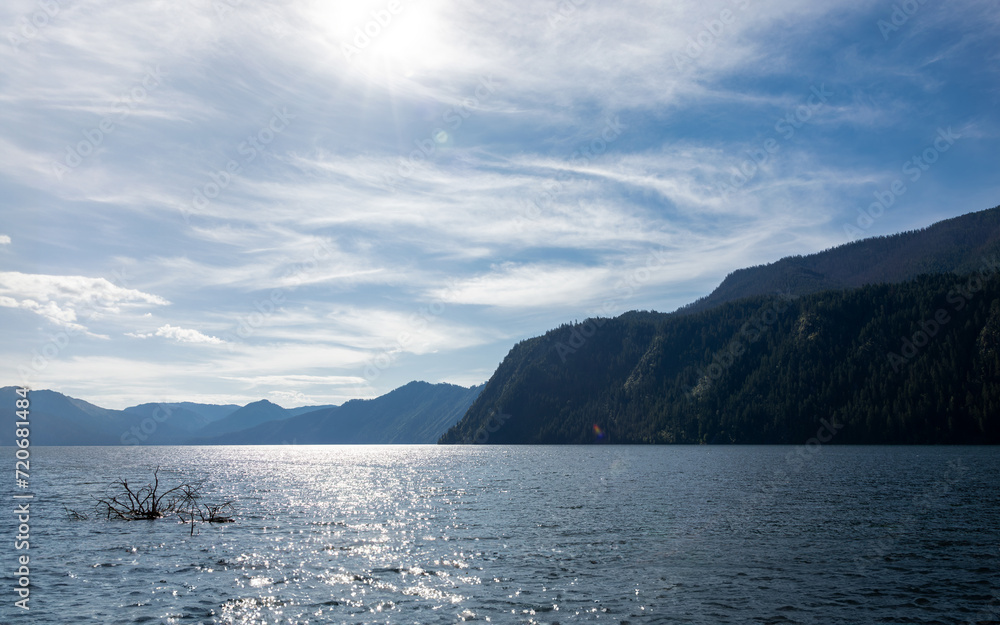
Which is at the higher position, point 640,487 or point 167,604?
point 167,604

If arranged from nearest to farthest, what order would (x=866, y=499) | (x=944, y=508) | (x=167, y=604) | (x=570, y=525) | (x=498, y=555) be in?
(x=167, y=604)
(x=498, y=555)
(x=570, y=525)
(x=944, y=508)
(x=866, y=499)

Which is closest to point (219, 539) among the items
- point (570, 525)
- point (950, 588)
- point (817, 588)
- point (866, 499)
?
point (570, 525)

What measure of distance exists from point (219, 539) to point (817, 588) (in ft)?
138

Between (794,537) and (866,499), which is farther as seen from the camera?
(866,499)

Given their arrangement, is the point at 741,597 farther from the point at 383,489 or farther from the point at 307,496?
the point at 383,489

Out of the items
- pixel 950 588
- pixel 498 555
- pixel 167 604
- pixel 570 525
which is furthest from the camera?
pixel 570 525

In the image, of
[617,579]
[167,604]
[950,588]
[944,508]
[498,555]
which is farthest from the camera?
[944,508]

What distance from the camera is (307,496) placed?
3140 inches

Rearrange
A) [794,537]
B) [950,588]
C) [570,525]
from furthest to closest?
1. [570,525]
2. [794,537]
3. [950,588]

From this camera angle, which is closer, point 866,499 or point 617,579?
point 617,579

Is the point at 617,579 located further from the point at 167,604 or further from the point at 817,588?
the point at 167,604

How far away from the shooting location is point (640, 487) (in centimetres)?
8138

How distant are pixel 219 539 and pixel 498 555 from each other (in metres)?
23.3

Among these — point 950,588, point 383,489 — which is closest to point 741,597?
point 950,588
